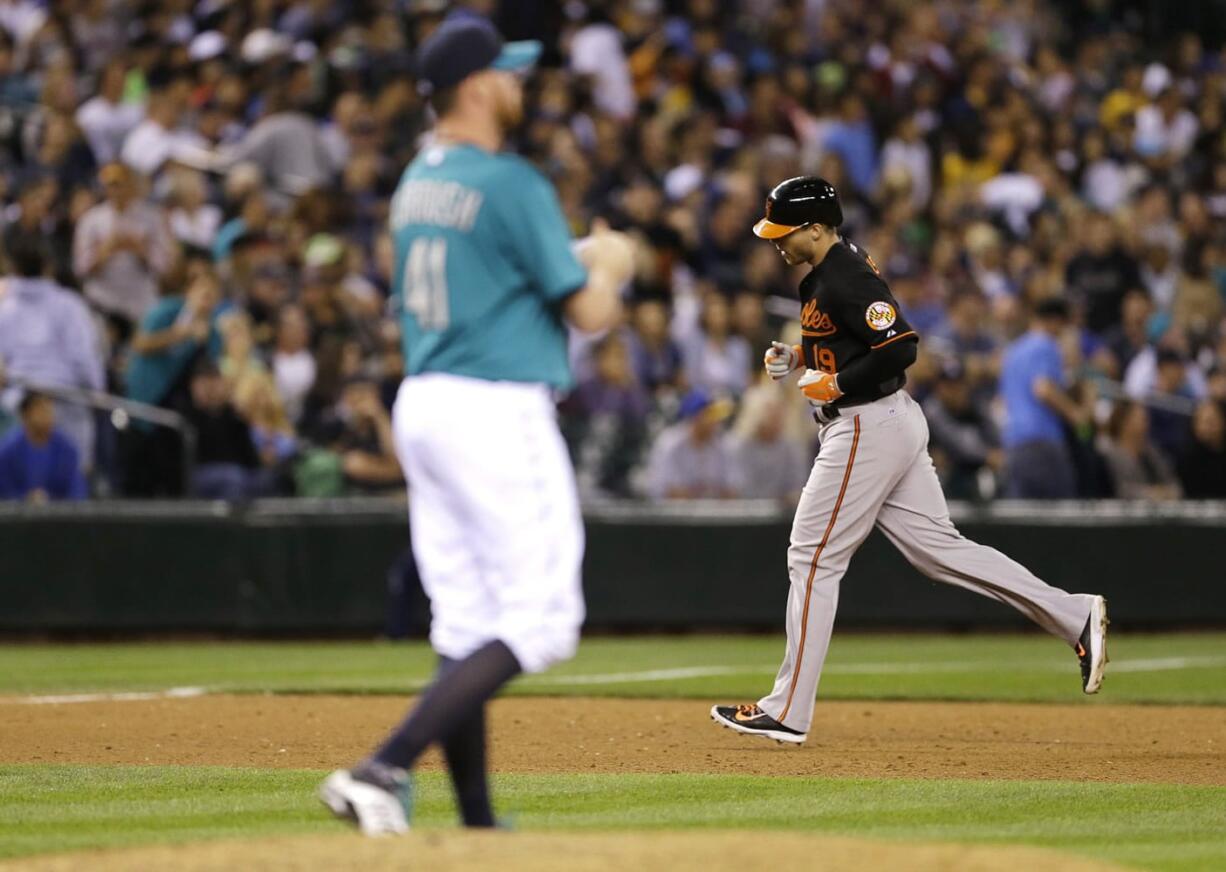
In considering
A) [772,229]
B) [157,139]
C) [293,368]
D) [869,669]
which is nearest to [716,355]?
[293,368]

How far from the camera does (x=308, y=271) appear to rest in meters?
16.7

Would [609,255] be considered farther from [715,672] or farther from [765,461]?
[765,461]

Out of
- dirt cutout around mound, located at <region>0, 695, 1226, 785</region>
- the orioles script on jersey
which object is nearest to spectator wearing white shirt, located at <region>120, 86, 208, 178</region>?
dirt cutout around mound, located at <region>0, 695, 1226, 785</region>

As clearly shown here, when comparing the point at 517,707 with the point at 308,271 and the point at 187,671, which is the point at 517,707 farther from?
the point at 308,271

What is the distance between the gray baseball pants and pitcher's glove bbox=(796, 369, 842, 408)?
0.16m

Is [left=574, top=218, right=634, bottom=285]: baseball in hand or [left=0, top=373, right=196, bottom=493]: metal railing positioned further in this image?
[left=0, top=373, right=196, bottom=493]: metal railing

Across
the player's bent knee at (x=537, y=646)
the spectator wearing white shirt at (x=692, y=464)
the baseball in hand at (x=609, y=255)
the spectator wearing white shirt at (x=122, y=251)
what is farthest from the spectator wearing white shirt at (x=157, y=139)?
the player's bent knee at (x=537, y=646)

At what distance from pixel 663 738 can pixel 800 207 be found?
8.08ft

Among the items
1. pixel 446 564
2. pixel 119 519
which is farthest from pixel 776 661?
pixel 446 564

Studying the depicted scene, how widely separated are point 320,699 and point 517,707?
1.07 metres

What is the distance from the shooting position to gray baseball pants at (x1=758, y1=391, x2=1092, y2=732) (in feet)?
27.1

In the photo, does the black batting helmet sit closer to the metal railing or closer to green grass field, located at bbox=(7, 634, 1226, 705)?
green grass field, located at bbox=(7, 634, 1226, 705)

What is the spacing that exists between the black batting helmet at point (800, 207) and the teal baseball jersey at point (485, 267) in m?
3.11

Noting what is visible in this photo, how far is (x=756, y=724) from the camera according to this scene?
830 centimetres
